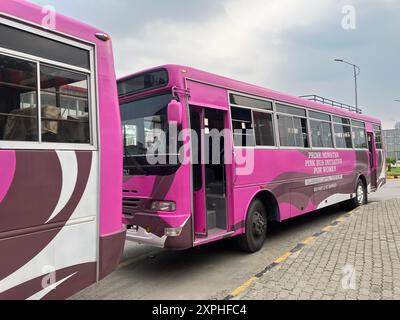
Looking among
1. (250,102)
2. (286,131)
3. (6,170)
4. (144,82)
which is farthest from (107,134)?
(286,131)

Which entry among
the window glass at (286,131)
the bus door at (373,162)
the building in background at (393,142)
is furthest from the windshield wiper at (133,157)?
the building in background at (393,142)

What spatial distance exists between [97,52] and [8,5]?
859 millimetres

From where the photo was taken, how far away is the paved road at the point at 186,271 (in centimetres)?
465

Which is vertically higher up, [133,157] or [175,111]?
[175,111]

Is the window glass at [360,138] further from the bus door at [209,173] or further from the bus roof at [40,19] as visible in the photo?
the bus roof at [40,19]

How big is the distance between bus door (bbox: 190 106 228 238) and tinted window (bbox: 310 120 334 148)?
343cm

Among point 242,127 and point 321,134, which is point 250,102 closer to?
point 242,127

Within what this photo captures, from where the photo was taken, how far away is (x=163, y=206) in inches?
198

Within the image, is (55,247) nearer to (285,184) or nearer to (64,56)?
(64,56)

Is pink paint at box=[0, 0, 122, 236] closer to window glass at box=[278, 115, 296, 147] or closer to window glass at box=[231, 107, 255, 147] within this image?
window glass at box=[231, 107, 255, 147]

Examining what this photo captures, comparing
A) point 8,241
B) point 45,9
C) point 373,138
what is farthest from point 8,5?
point 373,138

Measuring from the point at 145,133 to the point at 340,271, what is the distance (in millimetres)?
3469

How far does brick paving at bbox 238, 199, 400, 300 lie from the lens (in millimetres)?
4120

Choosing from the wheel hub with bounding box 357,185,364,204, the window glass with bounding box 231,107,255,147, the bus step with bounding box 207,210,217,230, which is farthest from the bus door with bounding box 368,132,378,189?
the bus step with bounding box 207,210,217,230
